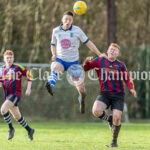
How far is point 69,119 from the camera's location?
1667 cm

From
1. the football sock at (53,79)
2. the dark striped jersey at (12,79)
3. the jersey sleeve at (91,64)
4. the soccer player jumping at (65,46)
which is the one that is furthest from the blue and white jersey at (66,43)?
the dark striped jersey at (12,79)

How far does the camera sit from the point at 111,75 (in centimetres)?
885

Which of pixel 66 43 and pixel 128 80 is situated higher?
pixel 66 43

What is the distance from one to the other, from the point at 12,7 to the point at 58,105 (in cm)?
455

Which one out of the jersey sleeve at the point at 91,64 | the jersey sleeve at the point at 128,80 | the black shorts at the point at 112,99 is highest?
the jersey sleeve at the point at 91,64

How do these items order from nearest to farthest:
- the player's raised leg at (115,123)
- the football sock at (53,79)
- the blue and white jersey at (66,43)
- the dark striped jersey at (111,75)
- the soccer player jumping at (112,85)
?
the player's raised leg at (115,123), the soccer player jumping at (112,85), the dark striped jersey at (111,75), the football sock at (53,79), the blue and white jersey at (66,43)

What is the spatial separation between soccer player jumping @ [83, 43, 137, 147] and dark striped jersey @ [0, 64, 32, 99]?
147cm

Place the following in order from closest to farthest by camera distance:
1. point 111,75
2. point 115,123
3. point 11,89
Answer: point 115,123 → point 111,75 → point 11,89

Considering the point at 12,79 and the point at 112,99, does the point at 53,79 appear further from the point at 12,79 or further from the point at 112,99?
the point at 112,99

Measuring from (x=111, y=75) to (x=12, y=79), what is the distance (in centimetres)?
210

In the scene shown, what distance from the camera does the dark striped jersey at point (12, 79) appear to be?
9.35m

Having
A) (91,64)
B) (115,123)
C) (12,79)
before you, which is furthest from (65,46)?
(115,123)

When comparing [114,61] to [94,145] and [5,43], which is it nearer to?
[94,145]

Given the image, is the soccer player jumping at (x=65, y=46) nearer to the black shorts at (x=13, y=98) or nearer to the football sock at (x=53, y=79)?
the football sock at (x=53, y=79)
